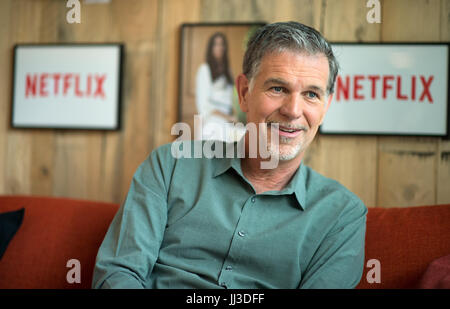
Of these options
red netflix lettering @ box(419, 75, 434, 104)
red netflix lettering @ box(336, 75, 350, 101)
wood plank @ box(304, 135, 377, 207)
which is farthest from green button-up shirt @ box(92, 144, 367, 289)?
red netflix lettering @ box(419, 75, 434, 104)

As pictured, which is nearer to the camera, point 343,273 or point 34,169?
point 343,273

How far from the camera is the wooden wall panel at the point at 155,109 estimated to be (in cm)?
167

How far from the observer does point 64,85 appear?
1.90 metres

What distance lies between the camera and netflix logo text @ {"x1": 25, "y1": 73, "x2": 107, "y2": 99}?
1867 mm

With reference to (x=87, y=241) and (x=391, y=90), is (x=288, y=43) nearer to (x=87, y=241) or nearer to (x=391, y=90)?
(x=391, y=90)

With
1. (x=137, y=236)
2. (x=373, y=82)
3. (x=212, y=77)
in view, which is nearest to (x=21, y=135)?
(x=212, y=77)

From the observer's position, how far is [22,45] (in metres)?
1.93

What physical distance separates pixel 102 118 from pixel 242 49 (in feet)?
2.54

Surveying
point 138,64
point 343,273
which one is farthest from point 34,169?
point 343,273

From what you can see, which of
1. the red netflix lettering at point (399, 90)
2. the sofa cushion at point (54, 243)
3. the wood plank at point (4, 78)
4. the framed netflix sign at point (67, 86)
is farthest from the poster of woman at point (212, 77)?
the wood plank at point (4, 78)

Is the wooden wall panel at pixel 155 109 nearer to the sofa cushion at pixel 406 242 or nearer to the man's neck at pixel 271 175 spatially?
the sofa cushion at pixel 406 242

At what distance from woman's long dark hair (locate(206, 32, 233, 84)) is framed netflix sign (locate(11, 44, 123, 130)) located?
0.45 m

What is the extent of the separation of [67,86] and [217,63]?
786 mm
